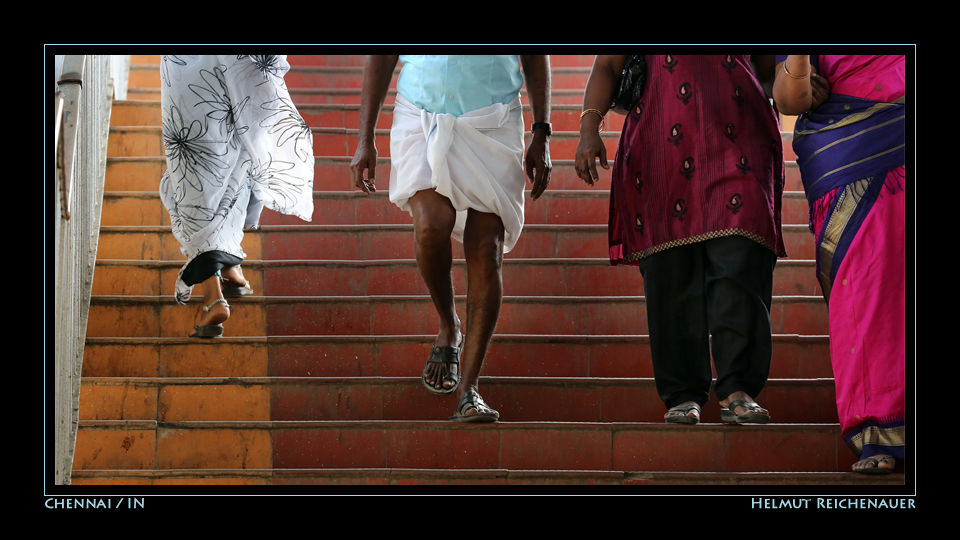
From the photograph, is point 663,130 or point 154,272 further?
point 154,272

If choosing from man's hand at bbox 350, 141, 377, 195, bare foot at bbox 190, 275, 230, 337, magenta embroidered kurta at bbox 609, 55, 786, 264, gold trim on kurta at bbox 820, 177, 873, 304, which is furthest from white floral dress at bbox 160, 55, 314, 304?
gold trim on kurta at bbox 820, 177, 873, 304

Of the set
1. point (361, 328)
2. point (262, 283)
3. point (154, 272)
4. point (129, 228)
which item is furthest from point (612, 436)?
point (129, 228)

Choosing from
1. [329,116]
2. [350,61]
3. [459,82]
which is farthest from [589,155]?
[350,61]

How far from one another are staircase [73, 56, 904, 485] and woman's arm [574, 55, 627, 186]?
31.0 inches

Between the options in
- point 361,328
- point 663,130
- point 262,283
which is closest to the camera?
point 663,130

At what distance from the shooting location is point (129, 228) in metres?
3.72

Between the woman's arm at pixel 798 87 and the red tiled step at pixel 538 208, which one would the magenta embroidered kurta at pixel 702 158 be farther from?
the red tiled step at pixel 538 208

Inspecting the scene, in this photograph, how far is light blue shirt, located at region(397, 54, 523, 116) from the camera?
2.76m

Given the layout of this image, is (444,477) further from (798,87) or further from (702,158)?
(798,87)

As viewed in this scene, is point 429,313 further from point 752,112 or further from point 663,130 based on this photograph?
point 752,112

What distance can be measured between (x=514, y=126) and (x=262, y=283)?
1.40m

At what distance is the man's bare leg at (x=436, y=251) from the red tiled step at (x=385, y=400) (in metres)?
0.11

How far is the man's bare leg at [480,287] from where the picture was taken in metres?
2.68

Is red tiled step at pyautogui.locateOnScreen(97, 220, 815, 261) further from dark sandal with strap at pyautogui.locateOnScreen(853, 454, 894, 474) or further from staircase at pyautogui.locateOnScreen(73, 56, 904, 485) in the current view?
dark sandal with strap at pyautogui.locateOnScreen(853, 454, 894, 474)
